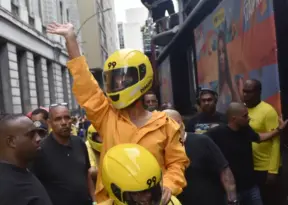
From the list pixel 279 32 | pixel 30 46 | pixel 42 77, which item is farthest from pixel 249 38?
pixel 42 77

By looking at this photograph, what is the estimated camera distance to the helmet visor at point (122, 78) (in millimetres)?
2631

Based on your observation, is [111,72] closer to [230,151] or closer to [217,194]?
[217,194]

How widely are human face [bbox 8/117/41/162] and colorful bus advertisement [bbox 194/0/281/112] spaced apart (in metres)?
2.64

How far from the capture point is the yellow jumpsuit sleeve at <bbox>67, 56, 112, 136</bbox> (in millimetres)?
2604

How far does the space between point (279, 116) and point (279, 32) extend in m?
0.85

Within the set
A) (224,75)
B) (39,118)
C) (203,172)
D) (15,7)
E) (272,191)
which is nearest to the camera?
(203,172)

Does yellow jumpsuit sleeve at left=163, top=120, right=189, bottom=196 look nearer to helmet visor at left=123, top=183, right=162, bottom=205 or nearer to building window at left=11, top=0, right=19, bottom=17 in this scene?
helmet visor at left=123, top=183, right=162, bottom=205

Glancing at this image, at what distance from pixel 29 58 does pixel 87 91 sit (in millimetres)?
18094

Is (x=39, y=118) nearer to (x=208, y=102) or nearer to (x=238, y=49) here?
(x=208, y=102)

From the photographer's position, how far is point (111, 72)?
8.71ft

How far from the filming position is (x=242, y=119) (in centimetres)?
460

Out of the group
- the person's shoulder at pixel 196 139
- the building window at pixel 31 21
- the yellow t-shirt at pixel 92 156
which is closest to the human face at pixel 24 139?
the person's shoulder at pixel 196 139

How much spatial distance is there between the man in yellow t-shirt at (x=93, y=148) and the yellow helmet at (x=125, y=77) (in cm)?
166

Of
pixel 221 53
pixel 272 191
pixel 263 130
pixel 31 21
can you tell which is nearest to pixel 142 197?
pixel 263 130
